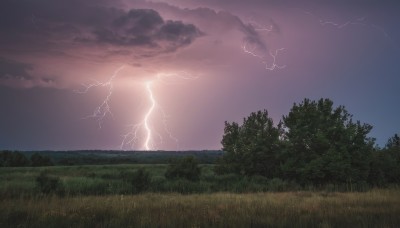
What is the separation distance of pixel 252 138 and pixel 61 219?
29.2 m

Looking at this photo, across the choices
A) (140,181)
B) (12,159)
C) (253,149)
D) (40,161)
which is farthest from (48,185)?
(40,161)

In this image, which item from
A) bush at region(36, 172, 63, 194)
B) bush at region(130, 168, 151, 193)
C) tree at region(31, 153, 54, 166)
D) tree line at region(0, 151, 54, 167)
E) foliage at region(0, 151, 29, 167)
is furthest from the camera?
tree at region(31, 153, 54, 166)

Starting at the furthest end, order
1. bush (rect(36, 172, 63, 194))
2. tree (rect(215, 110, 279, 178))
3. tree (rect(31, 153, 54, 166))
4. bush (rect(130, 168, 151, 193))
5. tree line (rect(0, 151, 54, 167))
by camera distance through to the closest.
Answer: tree (rect(31, 153, 54, 166)) → tree line (rect(0, 151, 54, 167)) → tree (rect(215, 110, 279, 178)) → bush (rect(130, 168, 151, 193)) → bush (rect(36, 172, 63, 194))

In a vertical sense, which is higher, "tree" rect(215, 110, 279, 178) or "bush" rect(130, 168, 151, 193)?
"tree" rect(215, 110, 279, 178)

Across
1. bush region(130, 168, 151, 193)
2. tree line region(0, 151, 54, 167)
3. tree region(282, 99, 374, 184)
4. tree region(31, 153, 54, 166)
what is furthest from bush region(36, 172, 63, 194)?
tree region(31, 153, 54, 166)

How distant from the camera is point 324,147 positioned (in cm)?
3186

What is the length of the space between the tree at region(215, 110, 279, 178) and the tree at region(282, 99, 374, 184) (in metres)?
3.07

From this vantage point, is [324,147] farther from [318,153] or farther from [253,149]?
[253,149]

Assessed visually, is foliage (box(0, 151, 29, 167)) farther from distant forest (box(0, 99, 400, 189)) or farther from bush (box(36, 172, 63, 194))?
bush (box(36, 172, 63, 194))

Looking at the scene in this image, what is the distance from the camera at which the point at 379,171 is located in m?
33.7

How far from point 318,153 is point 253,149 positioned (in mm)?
6818

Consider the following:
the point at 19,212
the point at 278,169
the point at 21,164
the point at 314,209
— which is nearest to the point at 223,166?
the point at 278,169

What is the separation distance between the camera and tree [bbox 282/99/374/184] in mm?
30656

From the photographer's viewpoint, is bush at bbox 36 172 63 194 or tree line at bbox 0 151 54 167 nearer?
bush at bbox 36 172 63 194
